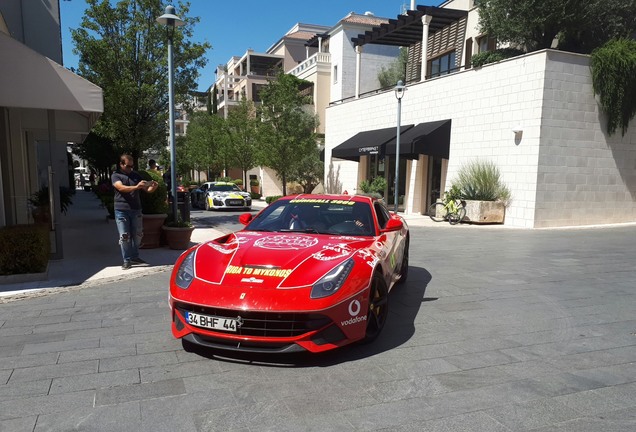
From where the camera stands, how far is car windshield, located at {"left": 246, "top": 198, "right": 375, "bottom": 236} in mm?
5062

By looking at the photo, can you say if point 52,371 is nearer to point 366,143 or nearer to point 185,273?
point 185,273

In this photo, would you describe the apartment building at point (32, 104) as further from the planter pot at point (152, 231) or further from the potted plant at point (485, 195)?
the potted plant at point (485, 195)

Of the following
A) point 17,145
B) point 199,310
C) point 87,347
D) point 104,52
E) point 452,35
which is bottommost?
point 87,347

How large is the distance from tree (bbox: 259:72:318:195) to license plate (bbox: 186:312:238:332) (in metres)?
20.7

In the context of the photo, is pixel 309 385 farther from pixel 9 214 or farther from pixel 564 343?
pixel 9 214

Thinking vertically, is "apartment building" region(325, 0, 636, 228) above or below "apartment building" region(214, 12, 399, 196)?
below

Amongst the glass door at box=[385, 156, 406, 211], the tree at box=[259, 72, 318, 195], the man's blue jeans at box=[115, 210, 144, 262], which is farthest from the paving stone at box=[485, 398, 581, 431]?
the tree at box=[259, 72, 318, 195]

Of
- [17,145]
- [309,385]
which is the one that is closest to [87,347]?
[309,385]

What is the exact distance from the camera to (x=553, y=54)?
13.7 m

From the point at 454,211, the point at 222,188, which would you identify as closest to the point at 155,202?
the point at 454,211

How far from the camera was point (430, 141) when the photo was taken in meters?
17.1

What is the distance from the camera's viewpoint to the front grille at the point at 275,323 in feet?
11.6

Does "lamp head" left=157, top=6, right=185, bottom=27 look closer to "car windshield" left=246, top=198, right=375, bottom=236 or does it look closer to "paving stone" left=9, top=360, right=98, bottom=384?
"car windshield" left=246, top=198, right=375, bottom=236

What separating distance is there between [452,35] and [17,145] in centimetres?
1932
